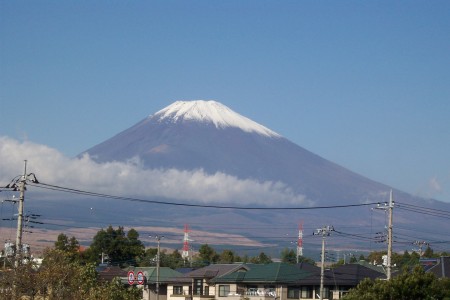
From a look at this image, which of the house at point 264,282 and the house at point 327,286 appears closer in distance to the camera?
the house at point 264,282

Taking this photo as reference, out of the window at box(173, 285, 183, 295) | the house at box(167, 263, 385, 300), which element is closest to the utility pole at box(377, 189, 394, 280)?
the house at box(167, 263, 385, 300)

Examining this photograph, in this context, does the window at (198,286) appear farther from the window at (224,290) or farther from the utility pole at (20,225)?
the utility pole at (20,225)

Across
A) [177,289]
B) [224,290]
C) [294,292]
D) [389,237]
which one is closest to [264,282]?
[294,292]

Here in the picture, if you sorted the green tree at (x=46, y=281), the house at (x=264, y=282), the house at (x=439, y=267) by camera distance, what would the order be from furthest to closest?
the house at (x=264, y=282) → the house at (x=439, y=267) → the green tree at (x=46, y=281)

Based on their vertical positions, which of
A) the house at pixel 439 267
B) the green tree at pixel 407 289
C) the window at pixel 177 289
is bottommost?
the window at pixel 177 289

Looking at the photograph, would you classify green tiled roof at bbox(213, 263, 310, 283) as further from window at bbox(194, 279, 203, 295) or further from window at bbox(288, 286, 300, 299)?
window at bbox(194, 279, 203, 295)

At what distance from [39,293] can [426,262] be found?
45.9m

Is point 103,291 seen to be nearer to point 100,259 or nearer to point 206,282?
point 206,282

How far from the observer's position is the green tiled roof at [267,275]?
249 feet

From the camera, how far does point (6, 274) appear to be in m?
37.8

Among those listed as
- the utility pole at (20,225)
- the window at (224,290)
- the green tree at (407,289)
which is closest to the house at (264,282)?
the window at (224,290)

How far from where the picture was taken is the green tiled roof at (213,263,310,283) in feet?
249

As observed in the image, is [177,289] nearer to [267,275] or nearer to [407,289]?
[267,275]

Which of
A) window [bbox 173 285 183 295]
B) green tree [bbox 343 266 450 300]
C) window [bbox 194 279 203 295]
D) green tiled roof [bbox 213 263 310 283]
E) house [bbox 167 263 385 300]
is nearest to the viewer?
green tree [bbox 343 266 450 300]
